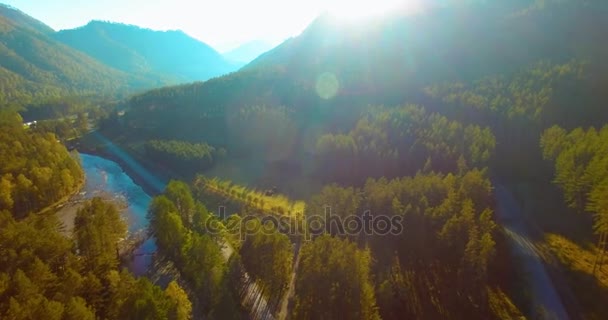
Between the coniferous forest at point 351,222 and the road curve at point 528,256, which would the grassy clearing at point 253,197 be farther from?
the road curve at point 528,256

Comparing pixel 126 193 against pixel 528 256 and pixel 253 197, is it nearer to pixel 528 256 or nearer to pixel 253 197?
pixel 253 197

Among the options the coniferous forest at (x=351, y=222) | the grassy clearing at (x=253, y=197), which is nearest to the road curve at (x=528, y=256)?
the coniferous forest at (x=351, y=222)

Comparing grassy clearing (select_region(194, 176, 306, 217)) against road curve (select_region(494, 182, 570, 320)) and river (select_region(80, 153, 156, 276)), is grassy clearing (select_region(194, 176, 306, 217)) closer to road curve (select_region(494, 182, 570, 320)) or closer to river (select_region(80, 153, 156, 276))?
river (select_region(80, 153, 156, 276))

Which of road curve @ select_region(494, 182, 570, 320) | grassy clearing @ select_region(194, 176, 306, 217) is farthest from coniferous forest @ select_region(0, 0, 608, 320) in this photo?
grassy clearing @ select_region(194, 176, 306, 217)

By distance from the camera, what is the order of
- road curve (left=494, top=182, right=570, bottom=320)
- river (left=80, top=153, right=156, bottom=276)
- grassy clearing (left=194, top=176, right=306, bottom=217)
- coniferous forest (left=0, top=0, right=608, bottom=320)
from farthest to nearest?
grassy clearing (left=194, top=176, right=306, bottom=217), river (left=80, top=153, right=156, bottom=276), road curve (left=494, top=182, right=570, bottom=320), coniferous forest (left=0, top=0, right=608, bottom=320)

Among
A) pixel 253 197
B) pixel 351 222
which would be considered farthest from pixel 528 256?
pixel 253 197
